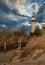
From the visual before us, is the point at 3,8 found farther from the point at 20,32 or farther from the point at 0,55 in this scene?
the point at 0,55

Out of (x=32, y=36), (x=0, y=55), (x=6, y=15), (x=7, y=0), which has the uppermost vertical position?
(x=7, y=0)

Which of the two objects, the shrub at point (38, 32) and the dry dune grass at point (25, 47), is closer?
the dry dune grass at point (25, 47)

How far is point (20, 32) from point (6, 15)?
0.42 m

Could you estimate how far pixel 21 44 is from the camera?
4.07 metres

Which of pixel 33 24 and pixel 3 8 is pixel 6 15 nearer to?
pixel 3 8

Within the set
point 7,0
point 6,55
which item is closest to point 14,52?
point 6,55

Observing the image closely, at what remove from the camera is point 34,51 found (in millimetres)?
4039

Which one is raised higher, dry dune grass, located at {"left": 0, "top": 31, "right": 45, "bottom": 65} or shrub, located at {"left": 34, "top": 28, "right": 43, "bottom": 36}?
shrub, located at {"left": 34, "top": 28, "right": 43, "bottom": 36}

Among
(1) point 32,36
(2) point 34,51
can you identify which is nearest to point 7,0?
(1) point 32,36

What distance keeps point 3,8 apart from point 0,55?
2.89ft

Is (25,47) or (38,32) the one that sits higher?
(38,32)

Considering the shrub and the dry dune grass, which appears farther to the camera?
the shrub

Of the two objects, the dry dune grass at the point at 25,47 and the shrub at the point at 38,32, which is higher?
the shrub at the point at 38,32

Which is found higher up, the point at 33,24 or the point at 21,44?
the point at 33,24
